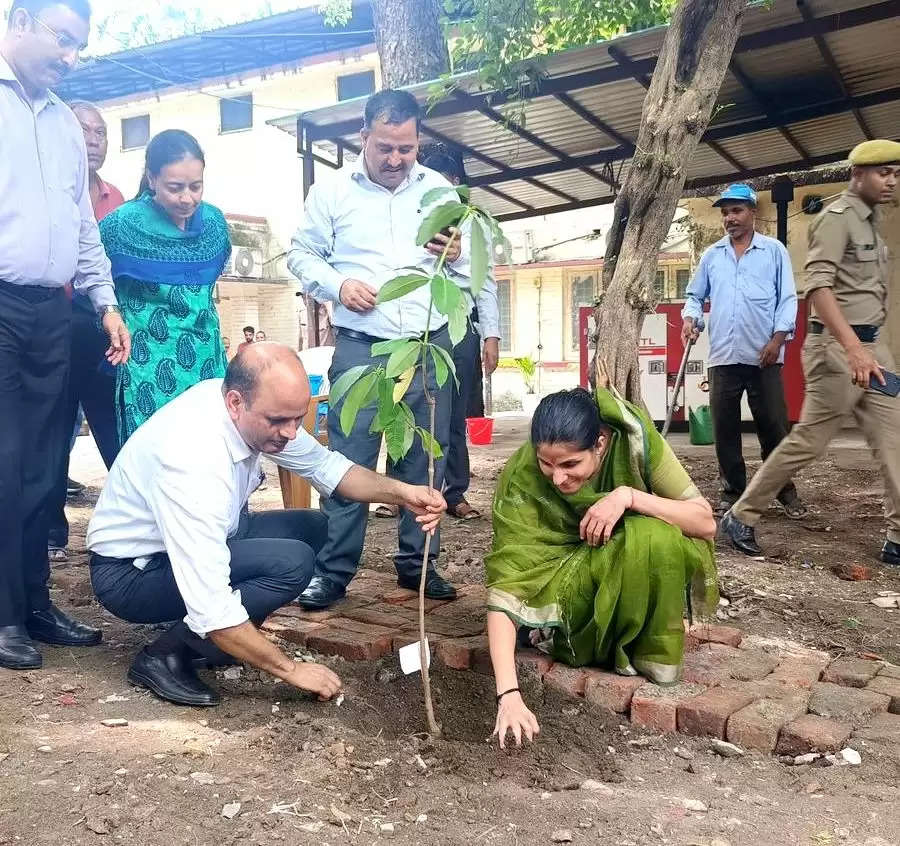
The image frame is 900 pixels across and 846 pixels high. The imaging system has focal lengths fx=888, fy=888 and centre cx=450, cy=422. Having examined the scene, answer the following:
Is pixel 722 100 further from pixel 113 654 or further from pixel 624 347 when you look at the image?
pixel 113 654

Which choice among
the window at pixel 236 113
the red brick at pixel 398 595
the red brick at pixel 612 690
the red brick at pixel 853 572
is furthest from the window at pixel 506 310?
the red brick at pixel 612 690

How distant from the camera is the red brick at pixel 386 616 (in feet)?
9.82

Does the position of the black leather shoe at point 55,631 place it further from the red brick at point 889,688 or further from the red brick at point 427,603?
the red brick at point 889,688

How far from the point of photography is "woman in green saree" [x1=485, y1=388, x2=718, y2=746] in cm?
234

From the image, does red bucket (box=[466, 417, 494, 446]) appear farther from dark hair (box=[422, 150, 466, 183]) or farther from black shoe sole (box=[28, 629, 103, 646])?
black shoe sole (box=[28, 629, 103, 646])

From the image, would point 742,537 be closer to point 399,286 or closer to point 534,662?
point 534,662

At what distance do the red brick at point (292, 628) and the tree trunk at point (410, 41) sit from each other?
4.82 m

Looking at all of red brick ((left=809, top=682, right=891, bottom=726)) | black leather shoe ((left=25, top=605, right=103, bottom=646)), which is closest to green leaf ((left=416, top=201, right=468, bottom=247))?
red brick ((left=809, top=682, right=891, bottom=726))

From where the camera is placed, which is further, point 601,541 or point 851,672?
point 851,672

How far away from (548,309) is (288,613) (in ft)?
46.5

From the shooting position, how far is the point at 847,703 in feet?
7.83

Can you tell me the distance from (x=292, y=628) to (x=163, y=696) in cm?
58

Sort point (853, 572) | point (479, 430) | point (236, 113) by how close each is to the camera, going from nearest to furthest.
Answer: point (853, 572), point (479, 430), point (236, 113)

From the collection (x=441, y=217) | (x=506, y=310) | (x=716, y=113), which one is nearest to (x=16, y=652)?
(x=441, y=217)
